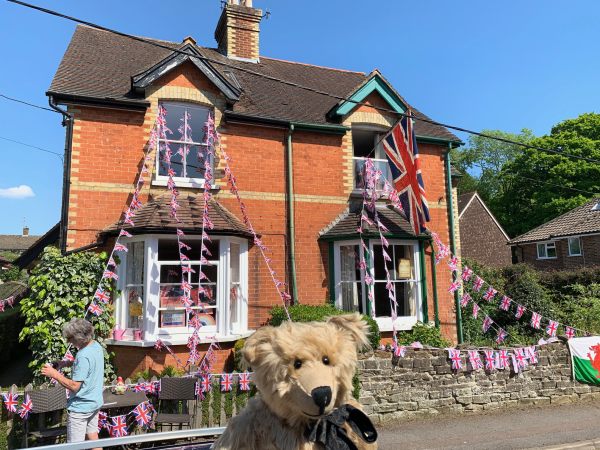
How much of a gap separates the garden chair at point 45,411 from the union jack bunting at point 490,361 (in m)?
6.90

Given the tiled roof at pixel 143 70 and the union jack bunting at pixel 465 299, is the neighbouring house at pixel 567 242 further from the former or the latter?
the union jack bunting at pixel 465 299

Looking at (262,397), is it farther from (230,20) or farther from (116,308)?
(230,20)

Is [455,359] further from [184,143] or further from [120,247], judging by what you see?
[184,143]

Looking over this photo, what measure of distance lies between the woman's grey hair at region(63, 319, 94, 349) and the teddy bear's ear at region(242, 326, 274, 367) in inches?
111

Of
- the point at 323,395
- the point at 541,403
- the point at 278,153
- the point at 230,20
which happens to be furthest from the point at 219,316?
the point at 230,20

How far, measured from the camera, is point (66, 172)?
360 inches

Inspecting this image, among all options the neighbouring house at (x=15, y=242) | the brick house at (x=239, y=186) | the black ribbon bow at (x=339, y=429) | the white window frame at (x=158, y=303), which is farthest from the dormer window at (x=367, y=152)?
the neighbouring house at (x=15, y=242)

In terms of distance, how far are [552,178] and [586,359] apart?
29312 millimetres

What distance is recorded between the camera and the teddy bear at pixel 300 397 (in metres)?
2.11

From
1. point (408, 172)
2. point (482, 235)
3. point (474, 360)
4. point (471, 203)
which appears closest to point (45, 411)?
point (474, 360)

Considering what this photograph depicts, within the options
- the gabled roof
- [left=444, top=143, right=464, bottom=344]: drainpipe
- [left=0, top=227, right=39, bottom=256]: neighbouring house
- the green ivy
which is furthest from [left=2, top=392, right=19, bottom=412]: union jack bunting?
[left=0, top=227, right=39, bottom=256]: neighbouring house

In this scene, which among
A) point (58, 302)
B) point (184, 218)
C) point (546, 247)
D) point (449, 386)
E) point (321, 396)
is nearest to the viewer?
point (321, 396)

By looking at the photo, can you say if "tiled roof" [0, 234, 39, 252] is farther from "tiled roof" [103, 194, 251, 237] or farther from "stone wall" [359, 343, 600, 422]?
"stone wall" [359, 343, 600, 422]

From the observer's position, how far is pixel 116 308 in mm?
8500
